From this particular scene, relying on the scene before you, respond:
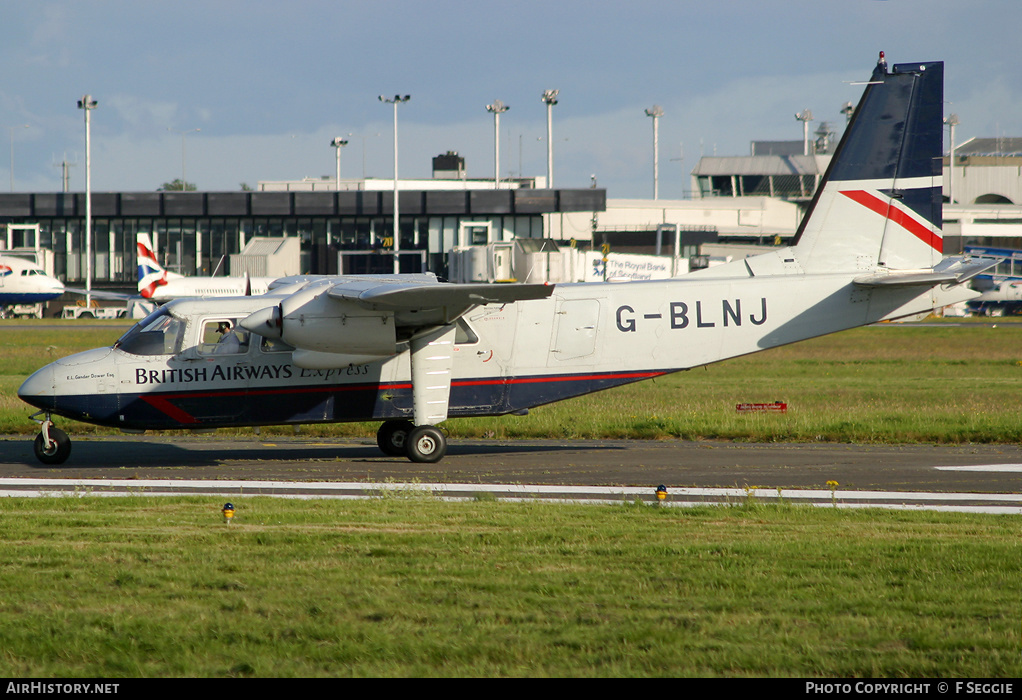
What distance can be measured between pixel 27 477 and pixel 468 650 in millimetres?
11110

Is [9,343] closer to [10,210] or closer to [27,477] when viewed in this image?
[27,477]

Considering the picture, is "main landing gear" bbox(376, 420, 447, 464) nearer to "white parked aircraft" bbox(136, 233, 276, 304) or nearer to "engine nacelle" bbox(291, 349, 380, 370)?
"engine nacelle" bbox(291, 349, 380, 370)

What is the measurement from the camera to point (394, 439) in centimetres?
1688

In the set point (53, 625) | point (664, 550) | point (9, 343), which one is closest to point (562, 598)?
point (664, 550)

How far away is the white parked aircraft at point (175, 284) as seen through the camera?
50.3 m

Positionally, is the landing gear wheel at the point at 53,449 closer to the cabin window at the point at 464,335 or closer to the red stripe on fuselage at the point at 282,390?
the red stripe on fuselage at the point at 282,390

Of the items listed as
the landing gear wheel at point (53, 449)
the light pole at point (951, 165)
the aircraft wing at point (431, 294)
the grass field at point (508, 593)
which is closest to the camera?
the grass field at point (508, 593)

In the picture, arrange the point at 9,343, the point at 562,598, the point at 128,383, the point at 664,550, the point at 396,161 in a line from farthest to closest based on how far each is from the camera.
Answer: the point at 396,161
the point at 9,343
the point at 128,383
the point at 664,550
the point at 562,598

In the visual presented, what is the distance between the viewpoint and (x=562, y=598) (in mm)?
6969

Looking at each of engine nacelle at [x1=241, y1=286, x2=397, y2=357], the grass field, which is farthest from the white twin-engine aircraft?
the grass field

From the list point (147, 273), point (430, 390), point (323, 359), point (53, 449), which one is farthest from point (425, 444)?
point (147, 273)

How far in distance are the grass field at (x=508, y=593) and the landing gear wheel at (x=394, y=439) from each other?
6.01 meters

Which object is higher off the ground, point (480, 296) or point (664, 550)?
point (480, 296)

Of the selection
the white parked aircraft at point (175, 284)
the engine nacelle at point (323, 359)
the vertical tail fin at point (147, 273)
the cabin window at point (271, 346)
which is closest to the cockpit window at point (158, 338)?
the cabin window at point (271, 346)
